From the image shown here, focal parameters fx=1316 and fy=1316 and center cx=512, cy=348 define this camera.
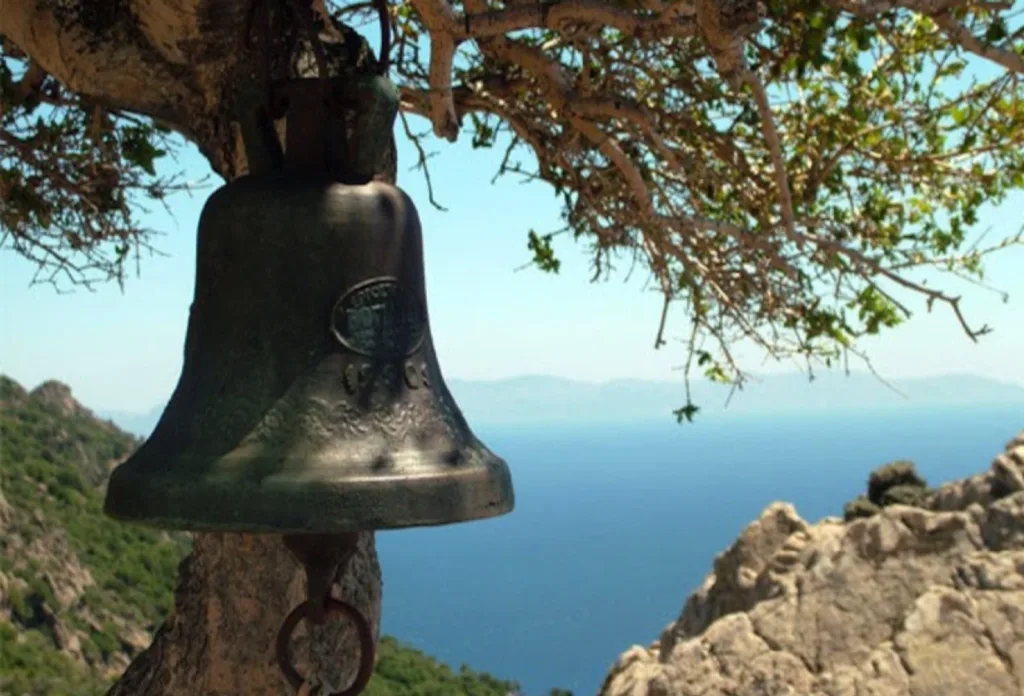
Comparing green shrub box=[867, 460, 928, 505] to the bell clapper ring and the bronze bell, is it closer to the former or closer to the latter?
the bronze bell

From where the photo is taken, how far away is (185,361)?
2172 millimetres

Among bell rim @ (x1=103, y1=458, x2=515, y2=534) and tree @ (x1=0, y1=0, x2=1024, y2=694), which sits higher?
tree @ (x1=0, y1=0, x2=1024, y2=694)

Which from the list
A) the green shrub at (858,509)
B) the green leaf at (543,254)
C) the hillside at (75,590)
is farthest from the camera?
the green shrub at (858,509)

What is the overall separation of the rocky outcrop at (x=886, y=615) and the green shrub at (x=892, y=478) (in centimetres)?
223

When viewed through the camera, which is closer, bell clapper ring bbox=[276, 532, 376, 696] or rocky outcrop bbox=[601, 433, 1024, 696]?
bell clapper ring bbox=[276, 532, 376, 696]

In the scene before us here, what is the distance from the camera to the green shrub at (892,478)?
44.0 ft

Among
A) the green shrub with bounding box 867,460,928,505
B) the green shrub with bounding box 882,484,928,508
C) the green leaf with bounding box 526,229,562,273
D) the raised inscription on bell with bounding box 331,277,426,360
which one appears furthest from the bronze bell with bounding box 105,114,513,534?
the green shrub with bounding box 867,460,928,505

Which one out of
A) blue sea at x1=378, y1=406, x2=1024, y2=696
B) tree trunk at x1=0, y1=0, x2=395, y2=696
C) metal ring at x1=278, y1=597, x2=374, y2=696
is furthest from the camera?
blue sea at x1=378, y1=406, x2=1024, y2=696

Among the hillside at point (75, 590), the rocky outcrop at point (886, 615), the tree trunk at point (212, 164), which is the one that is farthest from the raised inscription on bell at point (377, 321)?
the hillside at point (75, 590)

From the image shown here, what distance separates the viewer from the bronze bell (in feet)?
6.06

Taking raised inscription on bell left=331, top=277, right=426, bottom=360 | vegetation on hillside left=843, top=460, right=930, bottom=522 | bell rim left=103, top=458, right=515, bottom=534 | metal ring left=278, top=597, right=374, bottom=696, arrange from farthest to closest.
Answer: vegetation on hillside left=843, top=460, right=930, bottom=522 → raised inscription on bell left=331, top=277, right=426, bottom=360 → metal ring left=278, top=597, right=374, bottom=696 → bell rim left=103, top=458, right=515, bottom=534

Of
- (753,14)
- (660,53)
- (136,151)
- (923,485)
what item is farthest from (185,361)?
(923,485)

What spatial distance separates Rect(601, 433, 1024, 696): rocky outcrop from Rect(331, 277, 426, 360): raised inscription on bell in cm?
726

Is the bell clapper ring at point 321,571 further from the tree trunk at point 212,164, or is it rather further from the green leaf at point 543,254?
the green leaf at point 543,254
